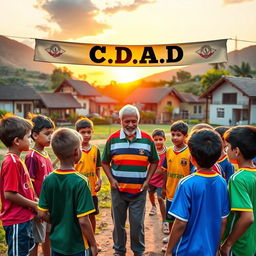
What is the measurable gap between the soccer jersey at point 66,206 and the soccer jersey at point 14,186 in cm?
42

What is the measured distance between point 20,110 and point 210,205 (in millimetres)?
39706

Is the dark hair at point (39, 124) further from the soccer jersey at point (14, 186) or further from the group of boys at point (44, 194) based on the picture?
the soccer jersey at point (14, 186)

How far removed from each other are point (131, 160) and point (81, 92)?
1734 inches

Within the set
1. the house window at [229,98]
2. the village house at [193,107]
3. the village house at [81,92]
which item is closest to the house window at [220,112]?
the house window at [229,98]

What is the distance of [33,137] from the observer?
355cm

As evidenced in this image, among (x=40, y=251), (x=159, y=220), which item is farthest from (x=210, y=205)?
(x=159, y=220)

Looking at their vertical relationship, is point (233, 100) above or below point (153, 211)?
above

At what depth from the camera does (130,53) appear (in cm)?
613

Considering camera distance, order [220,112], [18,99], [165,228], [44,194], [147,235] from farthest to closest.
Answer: [220,112], [18,99], [165,228], [147,235], [44,194]

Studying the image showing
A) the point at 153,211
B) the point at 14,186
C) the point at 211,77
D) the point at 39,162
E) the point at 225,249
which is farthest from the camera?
the point at 211,77

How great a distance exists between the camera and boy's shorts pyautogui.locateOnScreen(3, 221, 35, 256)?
286 cm

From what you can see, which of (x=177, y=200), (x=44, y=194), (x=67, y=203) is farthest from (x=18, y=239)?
(x=177, y=200)

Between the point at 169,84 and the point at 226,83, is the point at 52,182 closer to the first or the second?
the point at 226,83

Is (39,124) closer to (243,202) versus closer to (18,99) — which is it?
(243,202)
